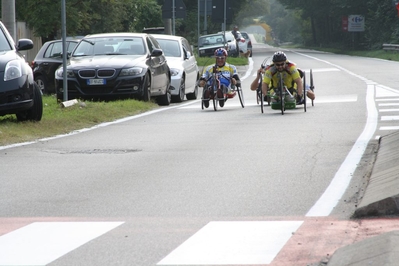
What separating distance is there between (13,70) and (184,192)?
7.21m

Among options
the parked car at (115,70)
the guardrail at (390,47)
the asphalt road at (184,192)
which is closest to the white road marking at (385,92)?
the parked car at (115,70)

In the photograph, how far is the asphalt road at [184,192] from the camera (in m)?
7.00

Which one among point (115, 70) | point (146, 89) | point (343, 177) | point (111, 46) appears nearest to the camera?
point (343, 177)

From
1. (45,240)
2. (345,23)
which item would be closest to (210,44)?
(345,23)

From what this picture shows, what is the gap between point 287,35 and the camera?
194125 mm

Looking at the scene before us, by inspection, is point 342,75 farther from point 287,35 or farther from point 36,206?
point 287,35

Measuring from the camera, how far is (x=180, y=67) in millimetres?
26719

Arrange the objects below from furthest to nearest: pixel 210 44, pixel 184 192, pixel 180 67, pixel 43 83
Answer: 1. pixel 210 44
2. pixel 43 83
3. pixel 180 67
4. pixel 184 192

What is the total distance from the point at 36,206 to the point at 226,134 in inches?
285

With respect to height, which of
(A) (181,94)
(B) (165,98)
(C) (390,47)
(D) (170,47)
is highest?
(D) (170,47)

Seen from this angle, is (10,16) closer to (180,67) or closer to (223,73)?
(223,73)

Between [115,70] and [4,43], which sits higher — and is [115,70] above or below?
below

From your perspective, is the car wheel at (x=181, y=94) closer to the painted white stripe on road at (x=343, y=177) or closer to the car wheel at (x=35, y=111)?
the painted white stripe on road at (x=343, y=177)

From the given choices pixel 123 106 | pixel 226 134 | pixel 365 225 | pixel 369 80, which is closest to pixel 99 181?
pixel 365 225
